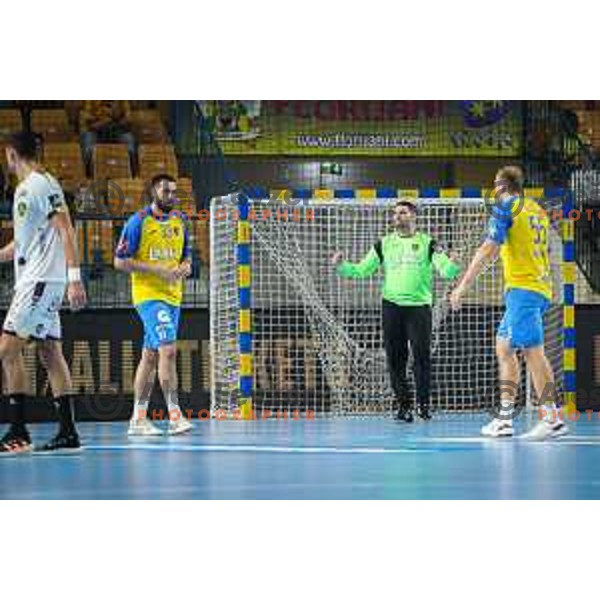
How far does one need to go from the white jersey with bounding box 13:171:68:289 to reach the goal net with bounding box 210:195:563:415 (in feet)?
13.1

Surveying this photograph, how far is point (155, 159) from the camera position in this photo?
17359mm

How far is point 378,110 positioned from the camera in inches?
757

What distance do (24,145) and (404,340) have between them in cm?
423

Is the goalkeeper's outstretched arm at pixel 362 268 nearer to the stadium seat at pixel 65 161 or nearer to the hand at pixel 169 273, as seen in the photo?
the hand at pixel 169 273

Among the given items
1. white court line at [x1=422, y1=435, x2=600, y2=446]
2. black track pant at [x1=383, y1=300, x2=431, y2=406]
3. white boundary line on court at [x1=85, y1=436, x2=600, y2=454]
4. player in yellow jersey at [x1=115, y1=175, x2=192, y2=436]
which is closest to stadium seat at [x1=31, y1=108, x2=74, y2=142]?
black track pant at [x1=383, y1=300, x2=431, y2=406]

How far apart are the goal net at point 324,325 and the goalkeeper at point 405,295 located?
1.00m

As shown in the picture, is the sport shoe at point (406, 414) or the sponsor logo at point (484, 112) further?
the sponsor logo at point (484, 112)

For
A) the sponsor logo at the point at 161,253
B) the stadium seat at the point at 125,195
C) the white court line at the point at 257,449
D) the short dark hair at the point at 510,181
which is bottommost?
the white court line at the point at 257,449

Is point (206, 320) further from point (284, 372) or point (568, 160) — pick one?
point (568, 160)

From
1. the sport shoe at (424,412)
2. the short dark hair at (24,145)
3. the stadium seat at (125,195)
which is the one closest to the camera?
the short dark hair at (24,145)

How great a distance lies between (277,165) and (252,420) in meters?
7.87

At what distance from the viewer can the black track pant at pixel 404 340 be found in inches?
451

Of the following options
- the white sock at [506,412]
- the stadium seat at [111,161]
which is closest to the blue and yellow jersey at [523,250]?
the white sock at [506,412]

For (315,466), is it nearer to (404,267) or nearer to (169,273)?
(169,273)
